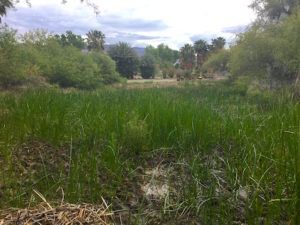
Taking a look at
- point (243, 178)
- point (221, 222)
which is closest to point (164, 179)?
point (243, 178)

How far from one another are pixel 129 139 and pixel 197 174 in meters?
1.26

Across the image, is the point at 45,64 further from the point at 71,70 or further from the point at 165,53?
the point at 165,53

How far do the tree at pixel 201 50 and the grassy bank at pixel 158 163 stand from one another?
65.7 meters

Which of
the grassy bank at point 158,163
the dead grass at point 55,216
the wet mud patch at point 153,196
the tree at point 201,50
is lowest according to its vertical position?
the wet mud patch at point 153,196

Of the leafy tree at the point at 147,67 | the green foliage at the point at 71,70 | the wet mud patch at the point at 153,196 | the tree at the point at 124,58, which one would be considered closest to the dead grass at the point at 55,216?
the wet mud patch at the point at 153,196

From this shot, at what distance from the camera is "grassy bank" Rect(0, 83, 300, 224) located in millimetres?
2213

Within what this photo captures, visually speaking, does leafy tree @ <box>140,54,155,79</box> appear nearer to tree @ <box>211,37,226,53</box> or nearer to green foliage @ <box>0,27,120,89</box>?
green foliage @ <box>0,27,120,89</box>

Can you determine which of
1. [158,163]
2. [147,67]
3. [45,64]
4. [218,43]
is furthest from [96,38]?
[158,163]

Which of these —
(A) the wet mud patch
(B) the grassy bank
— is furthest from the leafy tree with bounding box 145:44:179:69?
(A) the wet mud patch

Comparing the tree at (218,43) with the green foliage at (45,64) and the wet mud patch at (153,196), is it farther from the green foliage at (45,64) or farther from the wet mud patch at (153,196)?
the wet mud patch at (153,196)

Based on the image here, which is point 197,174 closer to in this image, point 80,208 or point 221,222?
point 221,222

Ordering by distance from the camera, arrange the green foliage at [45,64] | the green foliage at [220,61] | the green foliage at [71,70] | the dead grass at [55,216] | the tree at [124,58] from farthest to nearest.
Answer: the tree at [124,58]
the green foliage at [220,61]
the green foliage at [71,70]
the green foliage at [45,64]
the dead grass at [55,216]

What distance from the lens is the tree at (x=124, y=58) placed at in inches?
1603

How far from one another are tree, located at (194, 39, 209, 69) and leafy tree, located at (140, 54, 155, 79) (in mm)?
22450
